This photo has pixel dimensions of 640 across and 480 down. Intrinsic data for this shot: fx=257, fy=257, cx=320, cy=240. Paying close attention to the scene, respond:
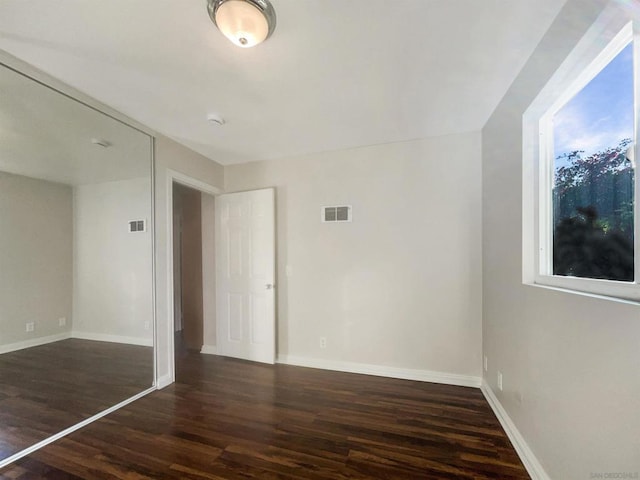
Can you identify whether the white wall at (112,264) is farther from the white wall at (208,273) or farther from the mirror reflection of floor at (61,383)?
the white wall at (208,273)

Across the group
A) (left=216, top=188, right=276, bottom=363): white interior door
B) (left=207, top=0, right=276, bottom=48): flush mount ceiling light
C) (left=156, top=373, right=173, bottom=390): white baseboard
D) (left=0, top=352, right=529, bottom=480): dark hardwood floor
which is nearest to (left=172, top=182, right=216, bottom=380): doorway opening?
(left=216, top=188, right=276, bottom=363): white interior door

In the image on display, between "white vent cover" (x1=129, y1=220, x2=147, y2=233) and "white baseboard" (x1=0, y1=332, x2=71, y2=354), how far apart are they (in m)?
0.96

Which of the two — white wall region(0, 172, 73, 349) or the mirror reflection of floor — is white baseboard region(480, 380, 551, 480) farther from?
white wall region(0, 172, 73, 349)

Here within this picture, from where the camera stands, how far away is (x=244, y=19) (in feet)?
4.10

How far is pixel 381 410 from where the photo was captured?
2.15 m

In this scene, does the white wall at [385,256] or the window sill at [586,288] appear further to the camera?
the white wall at [385,256]

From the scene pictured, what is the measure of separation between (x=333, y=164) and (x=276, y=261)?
4.51 feet

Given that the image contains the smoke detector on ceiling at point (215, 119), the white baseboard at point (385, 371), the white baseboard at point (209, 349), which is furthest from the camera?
the white baseboard at point (209, 349)

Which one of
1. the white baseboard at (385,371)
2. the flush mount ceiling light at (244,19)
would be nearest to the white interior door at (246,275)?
the white baseboard at (385,371)

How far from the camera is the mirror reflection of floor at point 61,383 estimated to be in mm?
1697

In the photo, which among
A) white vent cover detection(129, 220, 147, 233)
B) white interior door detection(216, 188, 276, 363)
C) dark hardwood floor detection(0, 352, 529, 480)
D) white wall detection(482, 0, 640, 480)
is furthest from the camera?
white interior door detection(216, 188, 276, 363)

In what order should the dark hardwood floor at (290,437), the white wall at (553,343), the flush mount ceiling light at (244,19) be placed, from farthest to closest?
the dark hardwood floor at (290,437) < the flush mount ceiling light at (244,19) < the white wall at (553,343)

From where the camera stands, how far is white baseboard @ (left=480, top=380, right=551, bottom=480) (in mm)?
1434

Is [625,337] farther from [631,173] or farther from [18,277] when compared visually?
[18,277]
